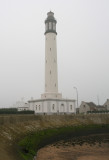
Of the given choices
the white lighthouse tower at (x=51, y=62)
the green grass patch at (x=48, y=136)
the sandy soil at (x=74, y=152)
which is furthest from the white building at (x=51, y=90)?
the sandy soil at (x=74, y=152)

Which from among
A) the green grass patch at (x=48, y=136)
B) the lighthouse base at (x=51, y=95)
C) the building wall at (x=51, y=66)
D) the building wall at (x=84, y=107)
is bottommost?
the green grass patch at (x=48, y=136)

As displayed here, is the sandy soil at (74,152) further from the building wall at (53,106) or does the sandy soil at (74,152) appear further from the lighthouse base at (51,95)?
the lighthouse base at (51,95)

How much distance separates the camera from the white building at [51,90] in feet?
169

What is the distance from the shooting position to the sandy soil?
23000 millimetres

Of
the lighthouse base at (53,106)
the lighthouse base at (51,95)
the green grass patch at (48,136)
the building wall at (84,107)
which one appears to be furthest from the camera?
the building wall at (84,107)

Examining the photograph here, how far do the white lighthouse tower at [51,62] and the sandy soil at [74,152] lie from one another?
2441 centimetres

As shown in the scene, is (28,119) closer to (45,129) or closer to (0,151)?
(45,129)

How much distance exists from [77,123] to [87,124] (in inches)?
122

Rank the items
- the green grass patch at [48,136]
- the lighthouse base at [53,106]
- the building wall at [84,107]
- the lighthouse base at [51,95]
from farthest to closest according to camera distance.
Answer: the building wall at [84,107] → the lighthouse base at [51,95] → the lighthouse base at [53,106] → the green grass patch at [48,136]

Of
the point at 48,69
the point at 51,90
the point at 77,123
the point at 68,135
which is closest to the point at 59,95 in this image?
the point at 51,90

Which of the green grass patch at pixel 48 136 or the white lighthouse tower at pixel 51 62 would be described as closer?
the green grass patch at pixel 48 136

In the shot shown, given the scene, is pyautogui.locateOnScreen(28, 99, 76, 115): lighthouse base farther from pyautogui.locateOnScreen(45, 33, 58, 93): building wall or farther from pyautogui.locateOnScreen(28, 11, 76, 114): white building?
pyautogui.locateOnScreen(45, 33, 58, 93): building wall

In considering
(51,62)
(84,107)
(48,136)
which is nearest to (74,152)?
(48,136)

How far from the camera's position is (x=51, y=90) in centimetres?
5238
